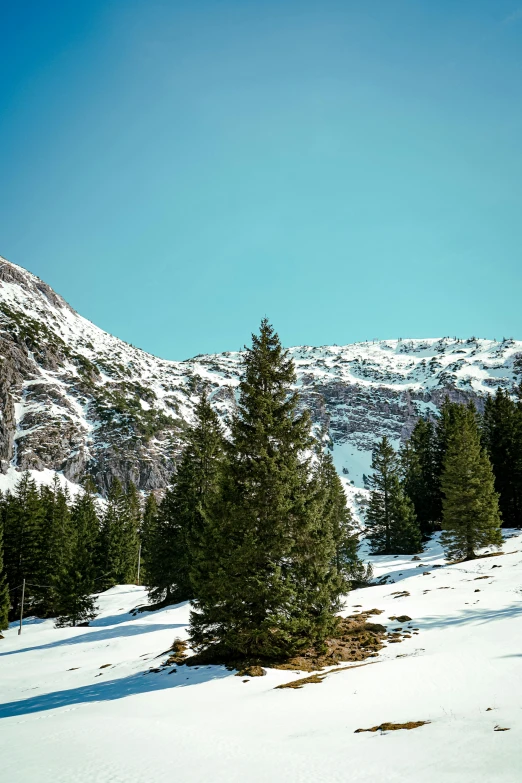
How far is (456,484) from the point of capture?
34188 mm

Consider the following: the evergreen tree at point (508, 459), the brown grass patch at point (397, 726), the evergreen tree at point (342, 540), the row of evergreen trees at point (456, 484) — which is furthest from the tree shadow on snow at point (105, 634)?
the evergreen tree at point (508, 459)

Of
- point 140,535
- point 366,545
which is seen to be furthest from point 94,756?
point 140,535

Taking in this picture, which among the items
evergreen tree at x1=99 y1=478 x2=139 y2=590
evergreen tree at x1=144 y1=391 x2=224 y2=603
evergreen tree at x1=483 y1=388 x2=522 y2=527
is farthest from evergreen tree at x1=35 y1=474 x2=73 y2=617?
evergreen tree at x1=483 y1=388 x2=522 y2=527

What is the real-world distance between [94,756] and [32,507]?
51360 mm

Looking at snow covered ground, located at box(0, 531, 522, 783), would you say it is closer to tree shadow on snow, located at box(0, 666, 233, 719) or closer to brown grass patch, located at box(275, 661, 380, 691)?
tree shadow on snow, located at box(0, 666, 233, 719)

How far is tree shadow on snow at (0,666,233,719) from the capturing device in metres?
12.3

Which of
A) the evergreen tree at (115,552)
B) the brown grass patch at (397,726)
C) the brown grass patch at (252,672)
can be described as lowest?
the evergreen tree at (115,552)

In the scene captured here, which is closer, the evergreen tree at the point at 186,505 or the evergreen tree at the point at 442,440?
the evergreen tree at the point at 186,505

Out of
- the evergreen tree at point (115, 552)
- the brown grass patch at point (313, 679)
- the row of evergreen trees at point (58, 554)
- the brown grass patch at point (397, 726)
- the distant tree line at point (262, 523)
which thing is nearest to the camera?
the brown grass patch at point (397, 726)

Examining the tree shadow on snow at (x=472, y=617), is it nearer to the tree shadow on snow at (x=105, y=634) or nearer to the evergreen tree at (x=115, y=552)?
the tree shadow on snow at (x=105, y=634)

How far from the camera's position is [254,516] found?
14.3 metres

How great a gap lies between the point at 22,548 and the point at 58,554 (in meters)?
4.73

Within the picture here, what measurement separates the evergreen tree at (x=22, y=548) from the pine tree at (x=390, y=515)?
4046 cm

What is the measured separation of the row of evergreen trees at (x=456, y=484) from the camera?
33725 millimetres
